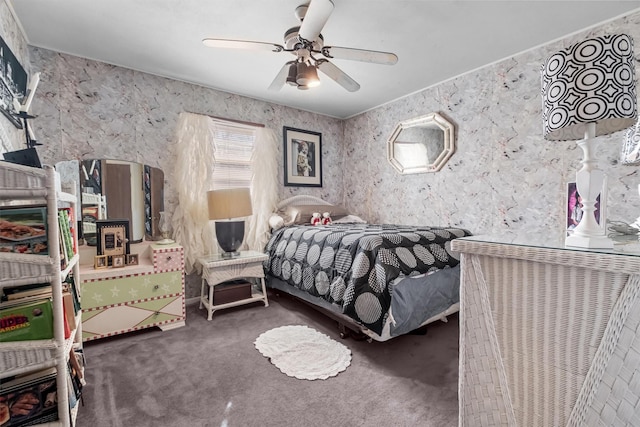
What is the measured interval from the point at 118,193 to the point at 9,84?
3.79 feet

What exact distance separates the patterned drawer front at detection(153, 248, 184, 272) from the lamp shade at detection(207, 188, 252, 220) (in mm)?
461

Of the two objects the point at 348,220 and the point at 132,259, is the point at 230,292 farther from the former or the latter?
the point at 348,220

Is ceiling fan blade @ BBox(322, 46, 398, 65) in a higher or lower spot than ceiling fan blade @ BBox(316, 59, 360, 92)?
higher

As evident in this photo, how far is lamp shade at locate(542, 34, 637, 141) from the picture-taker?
79 cm

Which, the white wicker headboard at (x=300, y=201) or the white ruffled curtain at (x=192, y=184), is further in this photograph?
the white wicker headboard at (x=300, y=201)

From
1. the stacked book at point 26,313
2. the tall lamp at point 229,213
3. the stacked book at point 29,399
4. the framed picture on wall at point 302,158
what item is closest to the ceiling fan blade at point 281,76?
the tall lamp at point 229,213

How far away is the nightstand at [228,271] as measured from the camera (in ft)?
9.10

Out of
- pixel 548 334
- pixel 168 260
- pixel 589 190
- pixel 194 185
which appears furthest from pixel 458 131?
pixel 168 260

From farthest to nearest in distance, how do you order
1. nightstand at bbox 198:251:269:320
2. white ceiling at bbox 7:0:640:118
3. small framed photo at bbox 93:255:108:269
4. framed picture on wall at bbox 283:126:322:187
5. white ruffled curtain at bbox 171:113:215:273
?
framed picture on wall at bbox 283:126:322:187 → white ruffled curtain at bbox 171:113:215:273 → nightstand at bbox 198:251:269:320 → small framed photo at bbox 93:255:108:269 → white ceiling at bbox 7:0:640:118

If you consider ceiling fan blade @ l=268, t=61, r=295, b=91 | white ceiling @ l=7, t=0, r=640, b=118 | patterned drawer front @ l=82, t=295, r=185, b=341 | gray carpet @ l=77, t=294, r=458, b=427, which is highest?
white ceiling @ l=7, t=0, r=640, b=118

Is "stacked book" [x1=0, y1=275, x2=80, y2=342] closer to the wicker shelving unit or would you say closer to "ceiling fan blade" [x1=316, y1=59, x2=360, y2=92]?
the wicker shelving unit

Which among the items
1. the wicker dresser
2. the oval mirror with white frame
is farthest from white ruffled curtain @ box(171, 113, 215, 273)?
the wicker dresser

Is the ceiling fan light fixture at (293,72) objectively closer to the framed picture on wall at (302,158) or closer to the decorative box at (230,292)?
the framed picture on wall at (302,158)

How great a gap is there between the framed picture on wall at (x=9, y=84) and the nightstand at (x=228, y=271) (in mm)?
1675
